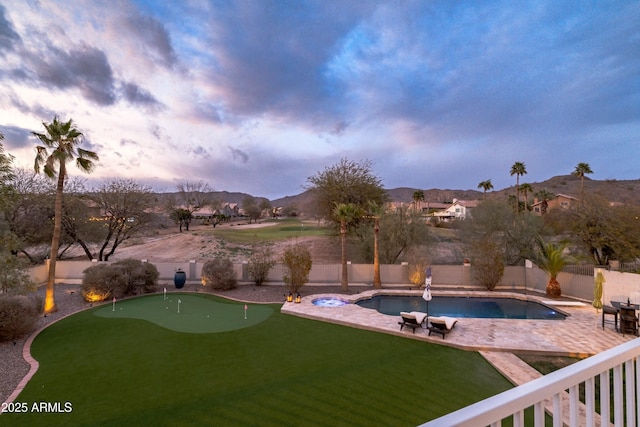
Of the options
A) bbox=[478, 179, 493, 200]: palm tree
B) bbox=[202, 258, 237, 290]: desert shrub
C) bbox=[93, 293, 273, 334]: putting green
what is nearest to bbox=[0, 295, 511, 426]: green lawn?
bbox=[93, 293, 273, 334]: putting green

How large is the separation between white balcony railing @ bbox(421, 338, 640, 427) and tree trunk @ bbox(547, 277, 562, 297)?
703 inches

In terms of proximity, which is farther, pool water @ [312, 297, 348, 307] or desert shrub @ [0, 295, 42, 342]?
pool water @ [312, 297, 348, 307]

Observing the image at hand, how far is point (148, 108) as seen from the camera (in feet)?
68.3

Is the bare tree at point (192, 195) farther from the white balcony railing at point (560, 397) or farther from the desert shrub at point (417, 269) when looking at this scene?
the white balcony railing at point (560, 397)

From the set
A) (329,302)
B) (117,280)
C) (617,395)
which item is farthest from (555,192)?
(617,395)

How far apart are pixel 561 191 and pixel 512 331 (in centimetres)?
8658

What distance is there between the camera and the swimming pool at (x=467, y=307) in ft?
45.8

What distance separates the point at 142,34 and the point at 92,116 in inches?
322

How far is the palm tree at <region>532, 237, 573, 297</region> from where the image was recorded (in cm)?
1563

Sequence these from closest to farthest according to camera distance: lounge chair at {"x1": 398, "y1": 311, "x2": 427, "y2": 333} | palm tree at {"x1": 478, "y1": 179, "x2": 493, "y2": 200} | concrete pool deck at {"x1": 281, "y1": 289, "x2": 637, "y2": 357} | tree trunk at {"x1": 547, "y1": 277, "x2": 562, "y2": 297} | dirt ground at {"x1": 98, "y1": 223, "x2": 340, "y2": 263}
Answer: concrete pool deck at {"x1": 281, "y1": 289, "x2": 637, "y2": 357}
lounge chair at {"x1": 398, "y1": 311, "x2": 427, "y2": 333}
tree trunk at {"x1": 547, "y1": 277, "x2": 562, "y2": 297}
dirt ground at {"x1": 98, "y1": 223, "x2": 340, "y2": 263}
palm tree at {"x1": 478, "y1": 179, "x2": 493, "y2": 200}

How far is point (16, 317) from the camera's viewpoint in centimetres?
945

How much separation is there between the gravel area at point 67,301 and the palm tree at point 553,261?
977cm

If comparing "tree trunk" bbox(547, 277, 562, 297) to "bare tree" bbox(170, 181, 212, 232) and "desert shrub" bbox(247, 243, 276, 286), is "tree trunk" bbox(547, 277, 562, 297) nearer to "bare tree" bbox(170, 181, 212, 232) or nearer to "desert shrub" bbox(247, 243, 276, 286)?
"desert shrub" bbox(247, 243, 276, 286)

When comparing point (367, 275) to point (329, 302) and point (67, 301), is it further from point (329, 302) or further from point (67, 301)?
point (67, 301)
